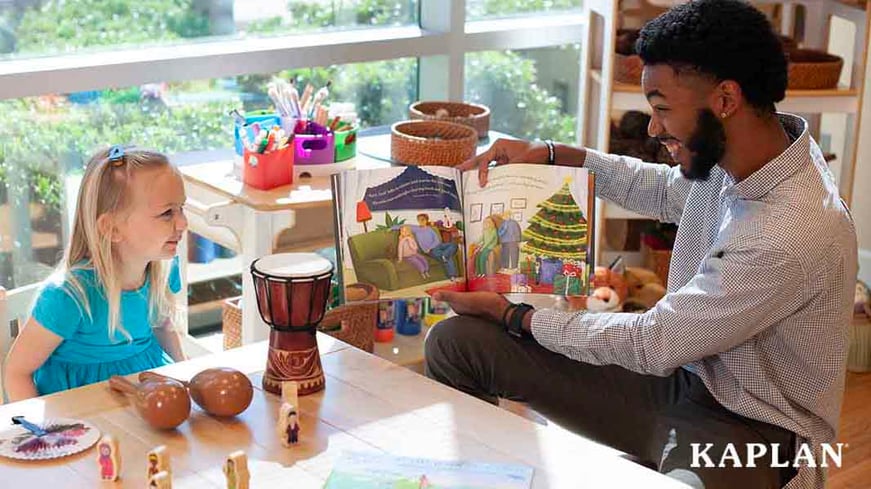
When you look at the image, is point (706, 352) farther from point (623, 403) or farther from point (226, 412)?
point (226, 412)

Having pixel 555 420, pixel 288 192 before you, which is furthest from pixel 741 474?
pixel 288 192

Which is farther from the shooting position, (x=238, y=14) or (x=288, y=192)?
(x=238, y=14)

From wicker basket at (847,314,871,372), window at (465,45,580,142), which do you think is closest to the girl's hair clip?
window at (465,45,580,142)

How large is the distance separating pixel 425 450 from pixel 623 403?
0.57m

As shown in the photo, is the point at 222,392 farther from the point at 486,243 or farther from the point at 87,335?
the point at 486,243

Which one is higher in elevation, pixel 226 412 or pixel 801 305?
pixel 801 305

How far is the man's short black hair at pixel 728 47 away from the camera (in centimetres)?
191

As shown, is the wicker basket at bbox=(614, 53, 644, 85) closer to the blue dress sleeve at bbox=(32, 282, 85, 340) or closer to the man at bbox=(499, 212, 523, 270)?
the man at bbox=(499, 212, 523, 270)

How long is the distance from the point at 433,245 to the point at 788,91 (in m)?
1.54

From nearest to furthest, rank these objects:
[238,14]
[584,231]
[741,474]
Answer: [741,474] < [584,231] < [238,14]

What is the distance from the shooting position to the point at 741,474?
74.0 inches

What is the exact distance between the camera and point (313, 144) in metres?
2.64

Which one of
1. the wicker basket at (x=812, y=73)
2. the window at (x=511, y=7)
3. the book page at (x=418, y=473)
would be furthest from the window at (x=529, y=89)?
the book page at (x=418, y=473)

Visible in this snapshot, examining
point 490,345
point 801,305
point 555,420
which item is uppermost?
point 801,305
